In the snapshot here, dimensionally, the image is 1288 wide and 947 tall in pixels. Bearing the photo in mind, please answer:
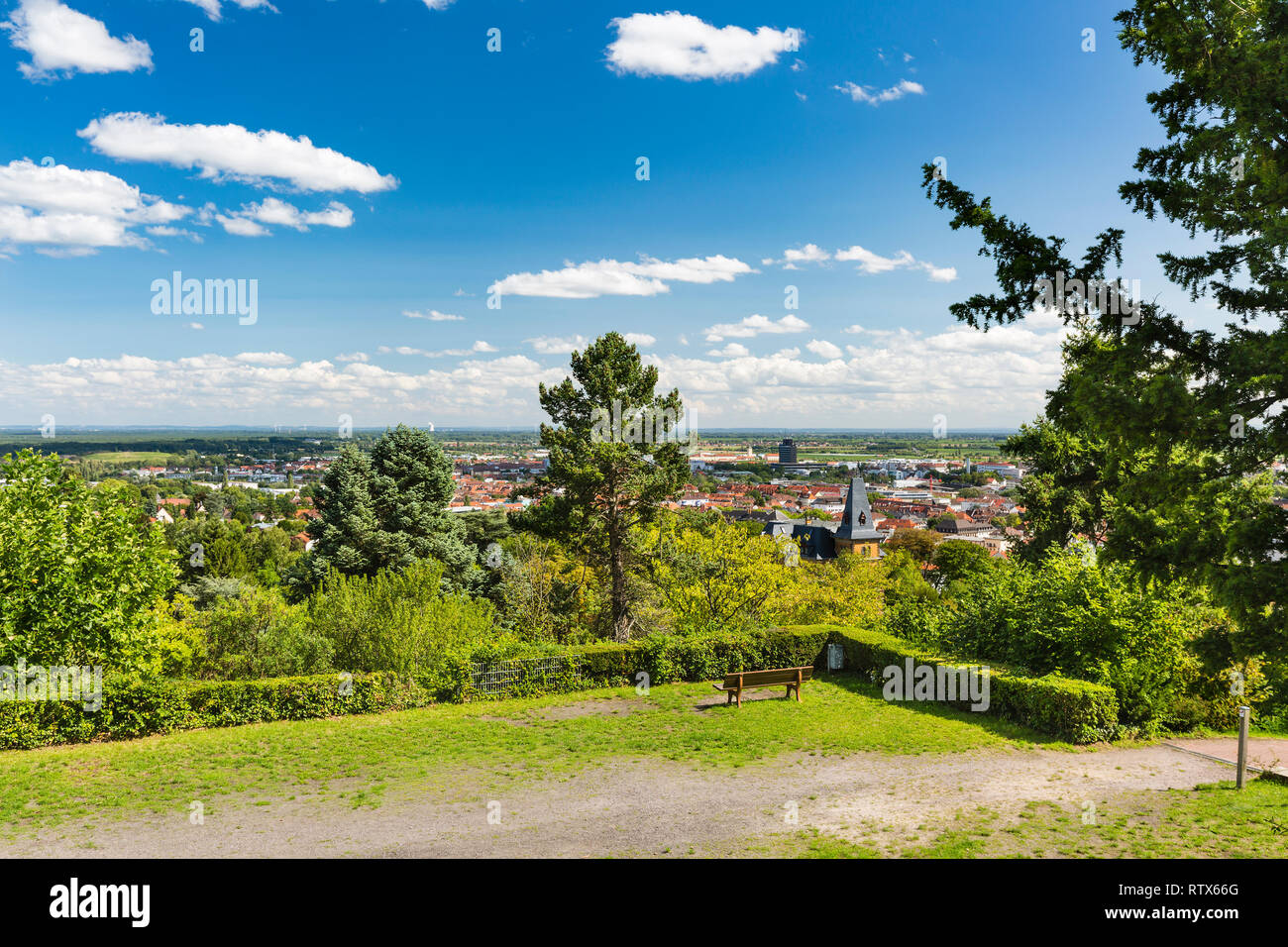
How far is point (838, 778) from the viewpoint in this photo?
1195 centimetres

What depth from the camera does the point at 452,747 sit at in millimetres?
14078

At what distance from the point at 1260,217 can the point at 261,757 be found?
56.8 feet

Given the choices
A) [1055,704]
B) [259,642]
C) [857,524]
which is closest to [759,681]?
[1055,704]

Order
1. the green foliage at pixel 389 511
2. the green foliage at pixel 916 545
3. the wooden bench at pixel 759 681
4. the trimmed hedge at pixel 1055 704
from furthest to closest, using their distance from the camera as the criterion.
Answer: the green foliage at pixel 916 545, the green foliage at pixel 389 511, the wooden bench at pixel 759 681, the trimmed hedge at pixel 1055 704

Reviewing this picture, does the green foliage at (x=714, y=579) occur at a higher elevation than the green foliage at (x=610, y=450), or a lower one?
lower

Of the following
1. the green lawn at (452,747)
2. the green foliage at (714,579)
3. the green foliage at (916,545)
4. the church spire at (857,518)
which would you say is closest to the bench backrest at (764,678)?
the green lawn at (452,747)

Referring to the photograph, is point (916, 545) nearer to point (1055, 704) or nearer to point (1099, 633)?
point (1099, 633)

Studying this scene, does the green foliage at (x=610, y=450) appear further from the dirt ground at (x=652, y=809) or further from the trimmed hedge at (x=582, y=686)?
the dirt ground at (x=652, y=809)

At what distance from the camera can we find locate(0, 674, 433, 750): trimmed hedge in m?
14.0

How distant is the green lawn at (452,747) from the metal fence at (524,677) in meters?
0.59

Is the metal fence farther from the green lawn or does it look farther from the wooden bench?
the wooden bench

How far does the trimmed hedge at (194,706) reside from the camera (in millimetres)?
14008

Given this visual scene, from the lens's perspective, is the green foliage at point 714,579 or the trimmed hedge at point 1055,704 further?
the green foliage at point 714,579

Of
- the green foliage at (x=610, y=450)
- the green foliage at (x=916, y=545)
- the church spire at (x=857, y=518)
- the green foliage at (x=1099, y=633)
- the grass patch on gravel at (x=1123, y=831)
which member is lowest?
the green foliage at (x=916, y=545)
